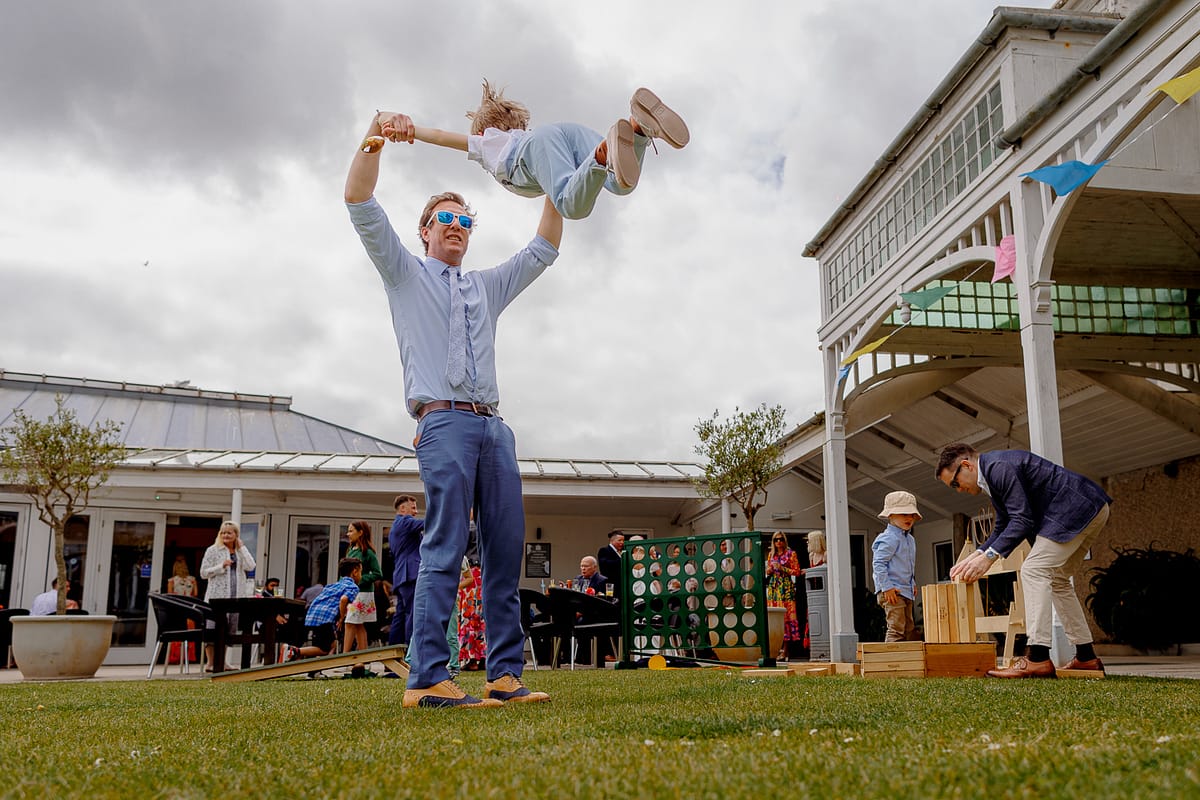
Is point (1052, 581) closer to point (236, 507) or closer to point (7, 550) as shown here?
point (236, 507)

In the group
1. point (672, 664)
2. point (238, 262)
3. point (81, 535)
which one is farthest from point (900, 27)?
point (81, 535)

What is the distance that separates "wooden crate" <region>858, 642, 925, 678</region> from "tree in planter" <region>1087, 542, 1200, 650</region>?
273 inches

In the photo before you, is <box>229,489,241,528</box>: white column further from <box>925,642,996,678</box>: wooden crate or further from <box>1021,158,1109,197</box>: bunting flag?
<box>1021,158,1109,197</box>: bunting flag

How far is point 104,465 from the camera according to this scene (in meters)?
10.8

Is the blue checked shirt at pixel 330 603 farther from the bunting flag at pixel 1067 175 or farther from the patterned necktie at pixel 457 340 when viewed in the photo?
the bunting flag at pixel 1067 175

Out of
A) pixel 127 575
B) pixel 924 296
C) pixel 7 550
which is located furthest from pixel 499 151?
pixel 7 550

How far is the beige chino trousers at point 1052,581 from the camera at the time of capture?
16.5 feet

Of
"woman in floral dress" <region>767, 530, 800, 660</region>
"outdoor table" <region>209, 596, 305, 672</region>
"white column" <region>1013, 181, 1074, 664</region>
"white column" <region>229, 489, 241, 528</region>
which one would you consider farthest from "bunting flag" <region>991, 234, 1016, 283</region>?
"white column" <region>229, 489, 241, 528</region>

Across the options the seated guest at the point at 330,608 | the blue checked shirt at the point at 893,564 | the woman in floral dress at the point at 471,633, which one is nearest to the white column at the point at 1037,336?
the blue checked shirt at the point at 893,564

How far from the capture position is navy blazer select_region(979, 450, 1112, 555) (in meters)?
4.96

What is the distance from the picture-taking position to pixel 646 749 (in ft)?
6.23

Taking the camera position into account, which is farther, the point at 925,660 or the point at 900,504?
the point at 900,504

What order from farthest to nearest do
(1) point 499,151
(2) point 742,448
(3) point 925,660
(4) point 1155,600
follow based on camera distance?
(2) point 742,448, (4) point 1155,600, (3) point 925,660, (1) point 499,151

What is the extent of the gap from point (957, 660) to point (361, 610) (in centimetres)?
548
